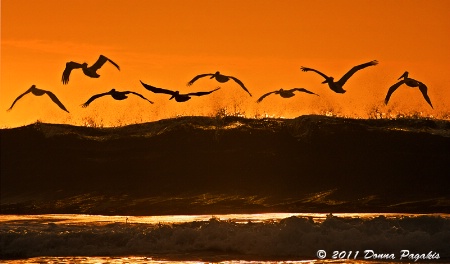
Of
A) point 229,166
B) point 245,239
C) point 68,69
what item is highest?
point 68,69

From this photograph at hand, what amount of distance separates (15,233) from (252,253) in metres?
5.62

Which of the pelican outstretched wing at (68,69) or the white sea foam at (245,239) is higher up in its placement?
the pelican outstretched wing at (68,69)

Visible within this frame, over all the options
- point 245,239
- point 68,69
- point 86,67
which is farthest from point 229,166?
point 245,239

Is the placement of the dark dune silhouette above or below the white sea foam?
above

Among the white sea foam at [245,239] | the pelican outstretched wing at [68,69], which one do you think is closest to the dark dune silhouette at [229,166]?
the pelican outstretched wing at [68,69]

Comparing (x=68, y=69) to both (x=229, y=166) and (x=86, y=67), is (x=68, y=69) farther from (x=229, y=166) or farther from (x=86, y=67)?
(x=229, y=166)

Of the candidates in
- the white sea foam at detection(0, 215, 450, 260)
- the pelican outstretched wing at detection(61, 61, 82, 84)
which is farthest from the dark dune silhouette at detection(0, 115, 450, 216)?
the white sea foam at detection(0, 215, 450, 260)

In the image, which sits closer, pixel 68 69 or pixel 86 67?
pixel 68 69

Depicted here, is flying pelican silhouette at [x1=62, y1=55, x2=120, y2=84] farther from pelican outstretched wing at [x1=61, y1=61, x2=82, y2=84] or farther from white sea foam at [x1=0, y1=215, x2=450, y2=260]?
white sea foam at [x1=0, y1=215, x2=450, y2=260]

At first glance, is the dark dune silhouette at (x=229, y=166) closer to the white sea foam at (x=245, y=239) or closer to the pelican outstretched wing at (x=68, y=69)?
the pelican outstretched wing at (x=68, y=69)

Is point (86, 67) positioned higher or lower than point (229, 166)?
higher

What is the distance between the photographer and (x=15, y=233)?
2692 centimetres

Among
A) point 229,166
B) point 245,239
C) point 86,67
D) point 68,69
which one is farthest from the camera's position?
point 229,166

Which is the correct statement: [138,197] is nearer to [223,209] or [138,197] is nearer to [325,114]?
[223,209]
